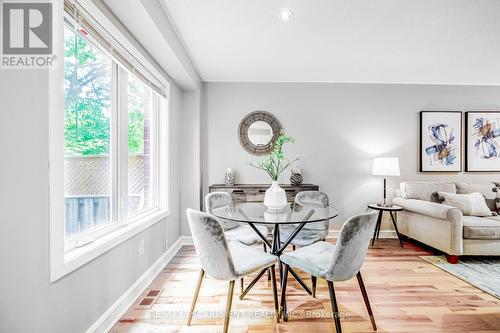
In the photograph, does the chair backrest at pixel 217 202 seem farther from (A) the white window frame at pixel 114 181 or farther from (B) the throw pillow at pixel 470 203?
(B) the throw pillow at pixel 470 203

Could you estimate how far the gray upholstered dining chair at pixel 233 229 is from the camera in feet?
7.83

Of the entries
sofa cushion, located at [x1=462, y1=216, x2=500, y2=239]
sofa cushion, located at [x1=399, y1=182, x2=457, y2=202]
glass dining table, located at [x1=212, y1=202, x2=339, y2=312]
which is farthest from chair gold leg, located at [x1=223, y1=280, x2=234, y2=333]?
sofa cushion, located at [x1=399, y1=182, x2=457, y2=202]

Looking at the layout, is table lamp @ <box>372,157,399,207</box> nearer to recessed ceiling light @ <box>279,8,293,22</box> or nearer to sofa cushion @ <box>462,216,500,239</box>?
sofa cushion @ <box>462,216,500,239</box>

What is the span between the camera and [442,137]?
4.04 meters

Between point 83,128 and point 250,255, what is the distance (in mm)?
1483

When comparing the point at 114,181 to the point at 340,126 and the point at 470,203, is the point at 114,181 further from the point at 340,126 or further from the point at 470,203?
the point at 470,203

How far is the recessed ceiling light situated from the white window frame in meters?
1.30

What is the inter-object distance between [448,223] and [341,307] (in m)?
1.96

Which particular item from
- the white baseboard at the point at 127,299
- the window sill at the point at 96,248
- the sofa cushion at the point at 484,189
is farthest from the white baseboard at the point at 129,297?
the sofa cushion at the point at 484,189

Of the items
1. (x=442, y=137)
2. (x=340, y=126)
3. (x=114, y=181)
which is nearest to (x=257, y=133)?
(x=340, y=126)

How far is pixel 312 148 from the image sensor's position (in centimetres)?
403

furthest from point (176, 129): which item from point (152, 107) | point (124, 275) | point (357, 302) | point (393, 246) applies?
point (393, 246)

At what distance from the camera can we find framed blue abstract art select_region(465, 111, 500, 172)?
13.3ft

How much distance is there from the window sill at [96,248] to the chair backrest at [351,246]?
4.99ft
